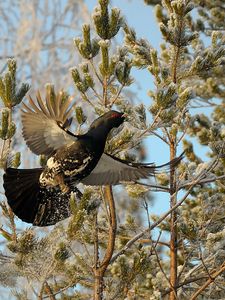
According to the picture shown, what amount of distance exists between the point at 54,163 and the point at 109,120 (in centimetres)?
47

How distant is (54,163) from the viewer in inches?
192

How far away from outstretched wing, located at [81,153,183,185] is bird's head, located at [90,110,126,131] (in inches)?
11.3

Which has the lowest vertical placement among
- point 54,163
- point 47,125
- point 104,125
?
point 54,163

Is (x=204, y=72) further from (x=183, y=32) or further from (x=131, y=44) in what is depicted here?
(x=131, y=44)

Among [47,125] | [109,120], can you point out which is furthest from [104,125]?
[47,125]

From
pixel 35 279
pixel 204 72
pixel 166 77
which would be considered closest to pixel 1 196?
pixel 35 279

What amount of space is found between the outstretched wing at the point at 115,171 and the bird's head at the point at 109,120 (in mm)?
286

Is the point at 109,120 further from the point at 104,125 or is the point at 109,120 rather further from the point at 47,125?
the point at 47,125

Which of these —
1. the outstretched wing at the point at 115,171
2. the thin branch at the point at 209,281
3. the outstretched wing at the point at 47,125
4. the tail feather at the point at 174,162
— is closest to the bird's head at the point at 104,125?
the outstretched wing at the point at 47,125

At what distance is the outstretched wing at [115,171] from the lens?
16.7 feet

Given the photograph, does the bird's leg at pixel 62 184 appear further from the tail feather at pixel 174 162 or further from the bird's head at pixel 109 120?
the tail feather at pixel 174 162

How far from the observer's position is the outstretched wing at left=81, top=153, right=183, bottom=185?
509cm

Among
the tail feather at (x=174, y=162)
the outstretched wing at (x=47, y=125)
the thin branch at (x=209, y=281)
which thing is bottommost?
the thin branch at (x=209, y=281)

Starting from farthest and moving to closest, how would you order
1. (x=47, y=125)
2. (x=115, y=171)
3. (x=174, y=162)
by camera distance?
(x=115, y=171) < (x=47, y=125) < (x=174, y=162)
